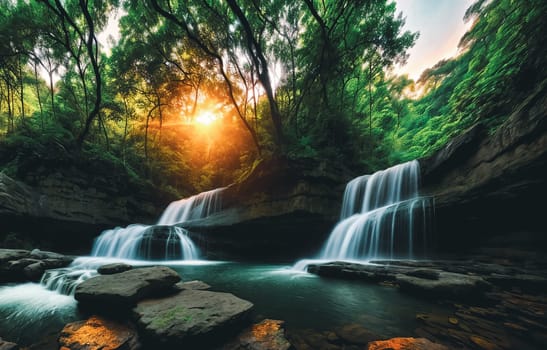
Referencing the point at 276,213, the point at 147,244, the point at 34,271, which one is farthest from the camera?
the point at 147,244

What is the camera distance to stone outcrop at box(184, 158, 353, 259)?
9.14 m

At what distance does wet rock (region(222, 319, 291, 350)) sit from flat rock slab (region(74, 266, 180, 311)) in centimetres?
162

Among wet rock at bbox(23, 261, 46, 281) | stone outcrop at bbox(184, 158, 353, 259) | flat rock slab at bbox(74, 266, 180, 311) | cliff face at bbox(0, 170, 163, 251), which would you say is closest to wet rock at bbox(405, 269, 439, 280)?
stone outcrop at bbox(184, 158, 353, 259)

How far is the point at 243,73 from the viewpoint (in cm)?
1020

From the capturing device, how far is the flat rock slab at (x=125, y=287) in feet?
8.50

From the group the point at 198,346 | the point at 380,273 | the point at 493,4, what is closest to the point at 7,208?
the point at 198,346

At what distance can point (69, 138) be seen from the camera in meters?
11.8

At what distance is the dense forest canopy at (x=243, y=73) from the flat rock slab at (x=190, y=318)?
6.17 m

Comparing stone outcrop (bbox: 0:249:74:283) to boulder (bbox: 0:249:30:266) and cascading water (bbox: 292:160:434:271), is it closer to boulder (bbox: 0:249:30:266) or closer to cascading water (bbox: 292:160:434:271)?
boulder (bbox: 0:249:30:266)

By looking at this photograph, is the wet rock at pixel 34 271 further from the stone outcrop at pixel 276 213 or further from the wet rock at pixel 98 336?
the stone outcrop at pixel 276 213

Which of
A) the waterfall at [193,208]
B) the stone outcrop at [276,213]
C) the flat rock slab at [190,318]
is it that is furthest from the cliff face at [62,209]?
the flat rock slab at [190,318]

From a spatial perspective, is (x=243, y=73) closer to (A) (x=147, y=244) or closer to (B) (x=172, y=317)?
(A) (x=147, y=244)

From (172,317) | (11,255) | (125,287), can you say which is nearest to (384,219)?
(172,317)

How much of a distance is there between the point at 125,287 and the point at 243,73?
33.3 ft
